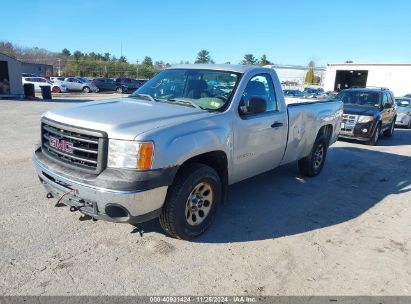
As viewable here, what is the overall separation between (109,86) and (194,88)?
37455 mm

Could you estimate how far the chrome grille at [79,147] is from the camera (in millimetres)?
3393

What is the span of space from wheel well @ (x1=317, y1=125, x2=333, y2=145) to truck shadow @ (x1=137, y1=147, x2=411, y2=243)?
77cm

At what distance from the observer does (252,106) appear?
4434mm

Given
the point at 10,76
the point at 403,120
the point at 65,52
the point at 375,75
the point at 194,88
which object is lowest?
the point at 403,120

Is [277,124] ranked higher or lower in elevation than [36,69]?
higher

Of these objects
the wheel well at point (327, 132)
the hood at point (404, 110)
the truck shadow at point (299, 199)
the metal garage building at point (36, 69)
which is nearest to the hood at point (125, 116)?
the truck shadow at point (299, 199)

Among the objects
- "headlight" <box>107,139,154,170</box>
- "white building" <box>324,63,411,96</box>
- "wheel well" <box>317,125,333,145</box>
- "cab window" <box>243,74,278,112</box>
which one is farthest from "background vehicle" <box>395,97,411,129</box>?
"white building" <box>324,63,411,96</box>

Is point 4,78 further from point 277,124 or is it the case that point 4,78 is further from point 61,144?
point 277,124

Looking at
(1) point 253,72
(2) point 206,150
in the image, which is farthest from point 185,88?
(2) point 206,150

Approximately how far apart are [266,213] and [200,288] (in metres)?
2.03

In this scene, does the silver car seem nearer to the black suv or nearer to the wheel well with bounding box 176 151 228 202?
the black suv

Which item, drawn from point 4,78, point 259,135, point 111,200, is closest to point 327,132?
point 259,135

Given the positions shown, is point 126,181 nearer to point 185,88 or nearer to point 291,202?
point 185,88

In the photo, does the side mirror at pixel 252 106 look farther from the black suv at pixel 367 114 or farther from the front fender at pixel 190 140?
the black suv at pixel 367 114
